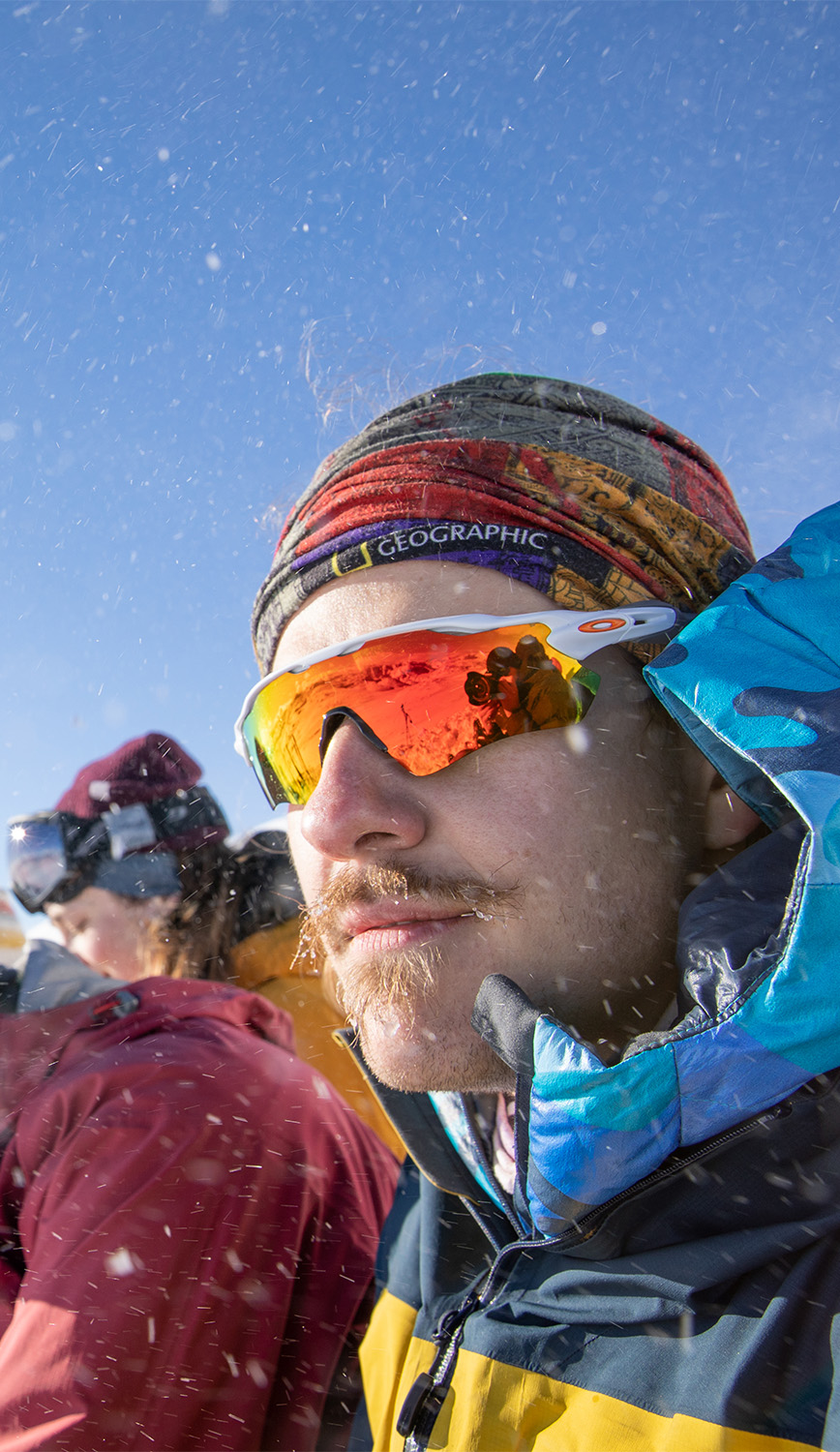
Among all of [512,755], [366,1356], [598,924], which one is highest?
[512,755]

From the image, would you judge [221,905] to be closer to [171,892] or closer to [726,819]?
[171,892]

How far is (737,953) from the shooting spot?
3.93 feet

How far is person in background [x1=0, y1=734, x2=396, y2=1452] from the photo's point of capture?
1470 mm

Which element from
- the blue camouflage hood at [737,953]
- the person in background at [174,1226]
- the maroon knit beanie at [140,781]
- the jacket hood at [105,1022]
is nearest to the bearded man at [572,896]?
the blue camouflage hood at [737,953]

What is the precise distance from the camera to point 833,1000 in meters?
1.08

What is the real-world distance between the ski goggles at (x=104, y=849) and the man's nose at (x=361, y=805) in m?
1.55

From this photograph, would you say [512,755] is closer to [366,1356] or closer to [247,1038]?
[247,1038]

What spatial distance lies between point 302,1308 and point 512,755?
1221mm

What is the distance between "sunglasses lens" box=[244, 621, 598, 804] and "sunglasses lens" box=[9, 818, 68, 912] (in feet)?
6.66

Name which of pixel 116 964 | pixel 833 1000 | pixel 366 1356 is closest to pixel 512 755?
pixel 833 1000

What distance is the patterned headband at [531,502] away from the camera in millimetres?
1740

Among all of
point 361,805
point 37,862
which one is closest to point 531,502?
point 361,805

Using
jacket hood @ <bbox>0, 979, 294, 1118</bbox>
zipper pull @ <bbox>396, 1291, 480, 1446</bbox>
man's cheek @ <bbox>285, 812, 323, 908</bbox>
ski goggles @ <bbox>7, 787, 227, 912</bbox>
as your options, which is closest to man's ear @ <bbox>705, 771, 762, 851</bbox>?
man's cheek @ <bbox>285, 812, 323, 908</bbox>

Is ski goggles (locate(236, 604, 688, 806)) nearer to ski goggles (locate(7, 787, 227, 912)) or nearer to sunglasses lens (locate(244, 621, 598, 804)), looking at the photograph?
sunglasses lens (locate(244, 621, 598, 804))
